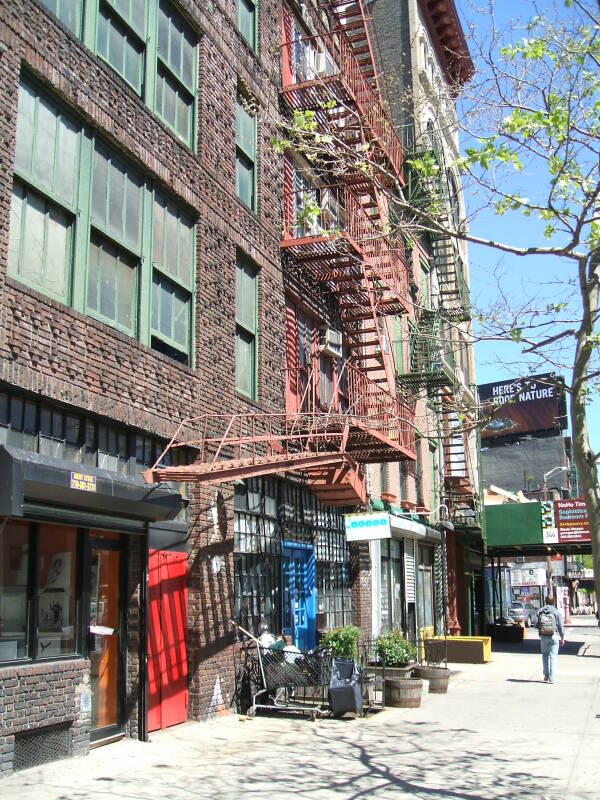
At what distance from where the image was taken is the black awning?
8.12 meters

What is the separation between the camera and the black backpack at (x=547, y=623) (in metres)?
18.3

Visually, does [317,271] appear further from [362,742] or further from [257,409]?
[362,742]

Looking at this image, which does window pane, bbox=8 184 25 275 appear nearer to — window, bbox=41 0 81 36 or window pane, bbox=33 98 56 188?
window pane, bbox=33 98 56 188

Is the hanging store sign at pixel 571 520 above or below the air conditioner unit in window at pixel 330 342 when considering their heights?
below

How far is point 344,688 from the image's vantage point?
12.5 m

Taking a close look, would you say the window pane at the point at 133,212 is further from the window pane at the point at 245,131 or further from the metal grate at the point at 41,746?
the metal grate at the point at 41,746

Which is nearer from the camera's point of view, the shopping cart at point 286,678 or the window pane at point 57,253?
the window pane at point 57,253

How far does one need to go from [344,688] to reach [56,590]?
16.2ft

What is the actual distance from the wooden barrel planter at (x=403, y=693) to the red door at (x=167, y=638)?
3740 millimetres

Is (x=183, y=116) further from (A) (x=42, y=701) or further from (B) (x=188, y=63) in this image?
(A) (x=42, y=701)

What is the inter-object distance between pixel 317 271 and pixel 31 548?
10.4m

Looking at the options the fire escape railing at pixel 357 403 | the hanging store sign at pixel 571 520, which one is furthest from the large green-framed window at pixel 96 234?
the hanging store sign at pixel 571 520

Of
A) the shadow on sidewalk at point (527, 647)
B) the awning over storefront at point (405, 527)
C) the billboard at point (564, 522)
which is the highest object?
the billboard at point (564, 522)

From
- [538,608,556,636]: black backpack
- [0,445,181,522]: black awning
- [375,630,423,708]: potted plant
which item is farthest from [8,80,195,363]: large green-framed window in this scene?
[538,608,556,636]: black backpack
